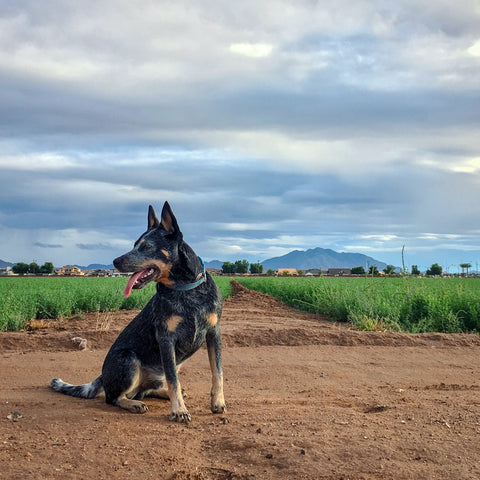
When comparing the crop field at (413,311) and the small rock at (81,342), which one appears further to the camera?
the crop field at (413,311)

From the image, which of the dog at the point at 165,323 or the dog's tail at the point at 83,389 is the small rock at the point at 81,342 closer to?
the dog's tail at the point at 83,389

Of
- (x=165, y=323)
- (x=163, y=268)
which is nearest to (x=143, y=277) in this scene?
(x=163, y=268)

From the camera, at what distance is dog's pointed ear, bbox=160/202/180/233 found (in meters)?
4.80

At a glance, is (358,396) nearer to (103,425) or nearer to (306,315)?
(103,425)

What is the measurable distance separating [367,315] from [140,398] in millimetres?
8831

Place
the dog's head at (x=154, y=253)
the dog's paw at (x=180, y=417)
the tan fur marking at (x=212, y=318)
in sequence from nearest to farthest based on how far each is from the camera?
1. the dog's head at (x=154, y=253)
2. the dog's paw at (x=180, y=417)
3. the tan fur marking at (x=212, y=318)

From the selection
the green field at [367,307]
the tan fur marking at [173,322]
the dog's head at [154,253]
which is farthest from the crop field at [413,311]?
the dog's head at [154,253]

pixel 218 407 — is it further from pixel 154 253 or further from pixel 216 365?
pixel 154 253

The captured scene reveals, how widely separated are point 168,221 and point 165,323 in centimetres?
92

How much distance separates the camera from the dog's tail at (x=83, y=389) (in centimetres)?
582

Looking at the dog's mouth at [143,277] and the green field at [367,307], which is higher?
the dog's mouth at [143,277]

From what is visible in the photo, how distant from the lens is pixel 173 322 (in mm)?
4918

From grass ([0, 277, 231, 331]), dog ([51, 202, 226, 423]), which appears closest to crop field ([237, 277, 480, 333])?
grass ([0, 277, 231, 331])

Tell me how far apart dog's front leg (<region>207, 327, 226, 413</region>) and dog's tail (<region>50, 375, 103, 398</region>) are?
4.21 feet
